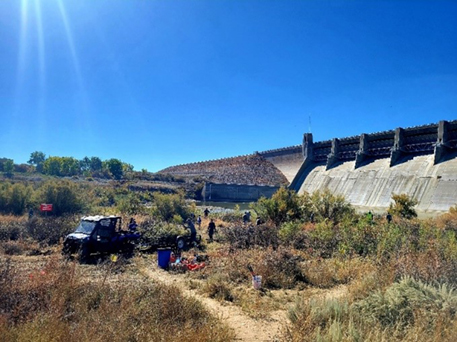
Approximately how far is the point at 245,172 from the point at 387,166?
27530 millimetres

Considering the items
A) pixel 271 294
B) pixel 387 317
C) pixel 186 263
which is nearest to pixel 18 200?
→ pixel 186 263

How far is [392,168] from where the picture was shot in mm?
30391

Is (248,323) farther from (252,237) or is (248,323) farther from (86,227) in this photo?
(86,227)

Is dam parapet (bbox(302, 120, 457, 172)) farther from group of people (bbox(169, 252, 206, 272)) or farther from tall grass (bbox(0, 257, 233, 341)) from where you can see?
tall grass (bbox(0, 257, 233, 341))

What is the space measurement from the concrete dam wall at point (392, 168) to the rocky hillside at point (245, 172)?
10250 mm

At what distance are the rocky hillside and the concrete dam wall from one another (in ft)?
33.6

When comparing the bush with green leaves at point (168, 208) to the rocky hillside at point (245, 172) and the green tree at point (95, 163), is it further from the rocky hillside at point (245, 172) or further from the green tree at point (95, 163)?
the green tree at point (95, 163)

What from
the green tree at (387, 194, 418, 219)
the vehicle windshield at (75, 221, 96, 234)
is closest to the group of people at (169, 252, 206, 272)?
the vehicle windshield at (75, 221, 96, 234)

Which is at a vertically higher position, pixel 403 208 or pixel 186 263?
pixel 403 208

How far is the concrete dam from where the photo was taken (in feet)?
83.7

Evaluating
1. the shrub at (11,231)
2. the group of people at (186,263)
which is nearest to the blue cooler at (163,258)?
the group of people at (186,263)

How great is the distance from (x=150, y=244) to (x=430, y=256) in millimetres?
9257

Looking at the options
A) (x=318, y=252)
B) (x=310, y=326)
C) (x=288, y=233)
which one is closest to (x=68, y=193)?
(x=288, y=233)

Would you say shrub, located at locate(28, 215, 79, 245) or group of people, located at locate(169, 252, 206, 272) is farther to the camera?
shrub, located at locate(28, 215, 79, 245)
